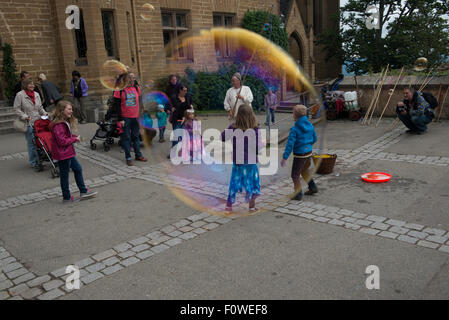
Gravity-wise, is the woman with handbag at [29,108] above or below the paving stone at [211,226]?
above

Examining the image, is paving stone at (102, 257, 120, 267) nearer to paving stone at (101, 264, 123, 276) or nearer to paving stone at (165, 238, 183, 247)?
paving stone at (101, 264, 123, 276)

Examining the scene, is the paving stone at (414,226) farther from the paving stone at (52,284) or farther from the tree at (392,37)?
the tree at (392,37)

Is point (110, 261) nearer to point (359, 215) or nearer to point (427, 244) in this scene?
point (359, 215)

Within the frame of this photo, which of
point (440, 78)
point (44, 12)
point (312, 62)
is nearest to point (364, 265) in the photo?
point (440, 78)

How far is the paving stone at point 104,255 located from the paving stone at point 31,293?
2.49 ft

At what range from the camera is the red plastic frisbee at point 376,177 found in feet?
22.9

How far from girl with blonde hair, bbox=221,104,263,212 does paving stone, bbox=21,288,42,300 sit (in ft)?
9.42

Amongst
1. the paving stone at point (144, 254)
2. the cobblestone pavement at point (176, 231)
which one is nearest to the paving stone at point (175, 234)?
the cobblestone pavement at point (176, 231)

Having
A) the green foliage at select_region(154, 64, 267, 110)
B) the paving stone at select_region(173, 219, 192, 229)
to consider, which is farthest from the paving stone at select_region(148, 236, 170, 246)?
the green foliage at select_region(154, 64, 267, 110)

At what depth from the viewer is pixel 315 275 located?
3949 millimetres

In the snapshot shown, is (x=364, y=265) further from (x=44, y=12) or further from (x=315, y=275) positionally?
(x=44, y=12)

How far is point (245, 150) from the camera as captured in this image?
5.53m

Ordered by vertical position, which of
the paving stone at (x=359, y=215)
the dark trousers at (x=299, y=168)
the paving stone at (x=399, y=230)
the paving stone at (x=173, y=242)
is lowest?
the paving stone at (x=399, y=230)
